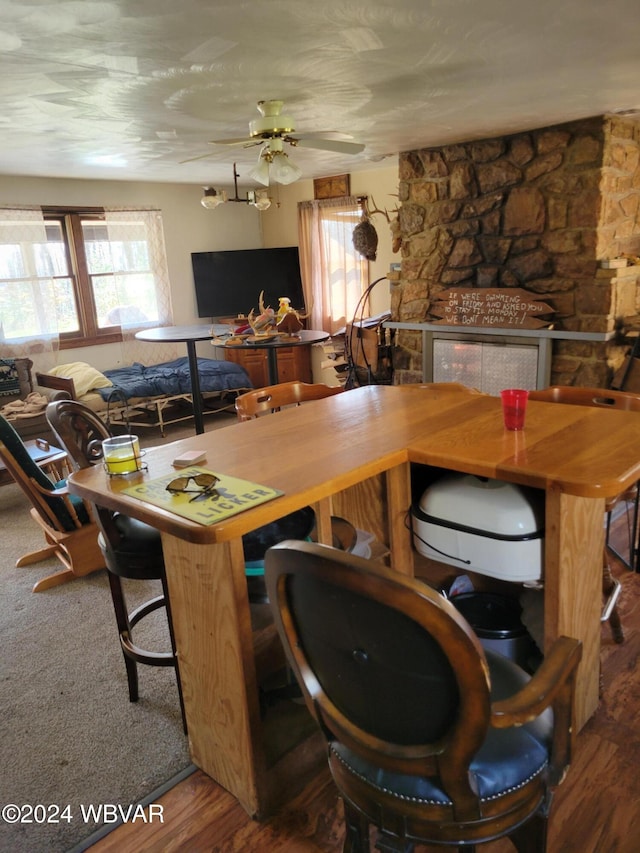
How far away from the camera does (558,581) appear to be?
1640mm

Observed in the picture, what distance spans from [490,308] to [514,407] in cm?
256

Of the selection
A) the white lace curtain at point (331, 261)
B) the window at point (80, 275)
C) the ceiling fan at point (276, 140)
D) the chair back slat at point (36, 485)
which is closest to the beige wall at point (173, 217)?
the window at point (80, 275)

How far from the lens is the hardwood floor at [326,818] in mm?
1550

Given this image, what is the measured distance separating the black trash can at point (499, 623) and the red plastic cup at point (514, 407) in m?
0.64

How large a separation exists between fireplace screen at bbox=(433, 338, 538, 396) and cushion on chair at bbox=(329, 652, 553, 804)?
10.7ft

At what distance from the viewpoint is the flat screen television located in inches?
269

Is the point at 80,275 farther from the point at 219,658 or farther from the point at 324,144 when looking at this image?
the point at 219,658

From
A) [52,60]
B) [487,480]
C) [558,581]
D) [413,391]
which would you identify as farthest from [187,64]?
[558,581]

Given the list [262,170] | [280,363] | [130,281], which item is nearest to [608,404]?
[262,170]

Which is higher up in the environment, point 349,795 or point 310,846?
point 349,795

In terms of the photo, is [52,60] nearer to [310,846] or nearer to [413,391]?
[413,391]

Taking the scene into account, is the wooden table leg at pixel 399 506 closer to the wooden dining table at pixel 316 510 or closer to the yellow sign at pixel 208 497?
the wooden dining table at pixel 316 510

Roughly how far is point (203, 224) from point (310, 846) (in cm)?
635

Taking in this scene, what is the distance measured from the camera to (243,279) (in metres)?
6.91
